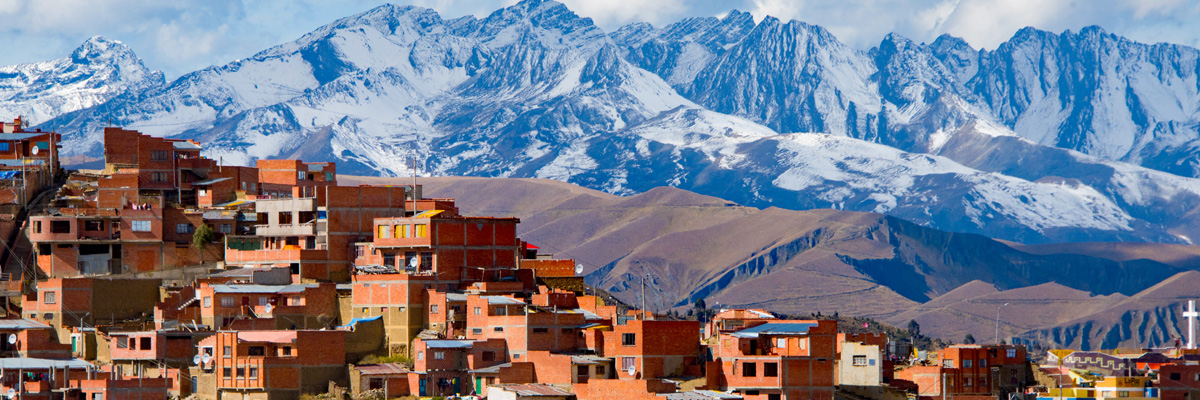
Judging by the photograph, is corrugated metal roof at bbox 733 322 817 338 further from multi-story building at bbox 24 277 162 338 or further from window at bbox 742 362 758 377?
multi-story building at bbox 24 277 162 338

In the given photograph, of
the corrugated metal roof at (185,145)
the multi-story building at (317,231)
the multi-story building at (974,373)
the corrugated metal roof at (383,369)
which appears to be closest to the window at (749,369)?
the corrugated metal roof at (383,369)

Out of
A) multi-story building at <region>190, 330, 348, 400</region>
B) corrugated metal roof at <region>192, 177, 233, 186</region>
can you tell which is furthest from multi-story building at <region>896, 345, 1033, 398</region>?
corrugated metal roof at <region>192, 177, 233, 186</region>

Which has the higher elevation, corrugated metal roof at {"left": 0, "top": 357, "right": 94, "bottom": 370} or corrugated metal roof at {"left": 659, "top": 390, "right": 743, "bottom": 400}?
corrugated metal roof at {"left": 0, "top": 357, "right": 94, "bottom": 370}

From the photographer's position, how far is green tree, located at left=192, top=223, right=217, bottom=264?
104312 millimetres

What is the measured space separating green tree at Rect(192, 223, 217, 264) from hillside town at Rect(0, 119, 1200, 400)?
5.0 inches

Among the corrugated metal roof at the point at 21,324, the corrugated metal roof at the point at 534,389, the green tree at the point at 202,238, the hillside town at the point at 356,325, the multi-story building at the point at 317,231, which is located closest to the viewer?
the corrugated metal roof at the point at 534,389

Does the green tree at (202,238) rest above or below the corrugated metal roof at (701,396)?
above

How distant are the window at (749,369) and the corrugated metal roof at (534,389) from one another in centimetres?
770

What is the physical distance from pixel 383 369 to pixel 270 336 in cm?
525

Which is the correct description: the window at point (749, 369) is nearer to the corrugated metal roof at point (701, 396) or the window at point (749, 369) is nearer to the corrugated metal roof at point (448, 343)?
the corrugated metal roof at point (701, 396)

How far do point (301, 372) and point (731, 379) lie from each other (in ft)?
61.4

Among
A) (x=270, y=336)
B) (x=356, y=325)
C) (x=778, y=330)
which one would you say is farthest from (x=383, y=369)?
(x=778, y=330)

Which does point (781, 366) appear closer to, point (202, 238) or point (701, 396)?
point (701, 396)

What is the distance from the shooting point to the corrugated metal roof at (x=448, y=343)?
3307 inches
